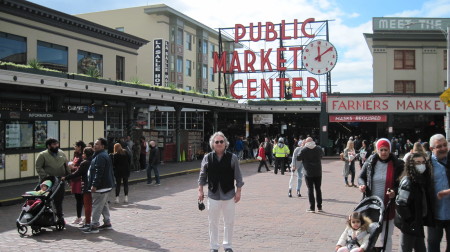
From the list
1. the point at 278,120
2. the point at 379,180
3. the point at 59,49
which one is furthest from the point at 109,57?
the point at 379,180

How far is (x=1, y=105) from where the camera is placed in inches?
737

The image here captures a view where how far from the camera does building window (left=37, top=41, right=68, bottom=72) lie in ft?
78.2

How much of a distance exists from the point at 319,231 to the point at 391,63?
35.3 meters

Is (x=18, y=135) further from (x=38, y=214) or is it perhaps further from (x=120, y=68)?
(x=120, y=68)

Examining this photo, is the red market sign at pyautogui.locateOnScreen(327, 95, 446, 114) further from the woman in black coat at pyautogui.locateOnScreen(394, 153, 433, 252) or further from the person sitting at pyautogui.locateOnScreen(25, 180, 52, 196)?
the woman in black coat at pyautogui.locateOnScreen(394, 153, 433, 252)

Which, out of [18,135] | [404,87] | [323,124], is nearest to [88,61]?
[18,135]

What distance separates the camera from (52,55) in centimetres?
2464

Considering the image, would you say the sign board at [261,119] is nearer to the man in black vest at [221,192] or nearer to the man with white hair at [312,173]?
the man with white hair at [312,173]

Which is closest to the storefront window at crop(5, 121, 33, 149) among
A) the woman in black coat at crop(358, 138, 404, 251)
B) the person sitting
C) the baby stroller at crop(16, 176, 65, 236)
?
the person sitting

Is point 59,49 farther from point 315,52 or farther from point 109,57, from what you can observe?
point 315,52

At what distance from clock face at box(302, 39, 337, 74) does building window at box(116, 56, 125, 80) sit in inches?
628

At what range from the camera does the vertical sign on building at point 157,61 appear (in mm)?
32438

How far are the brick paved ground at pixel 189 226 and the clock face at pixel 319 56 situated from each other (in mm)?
25100

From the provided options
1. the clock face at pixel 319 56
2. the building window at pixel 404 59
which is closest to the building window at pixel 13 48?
the clock face at pixel 319 56
